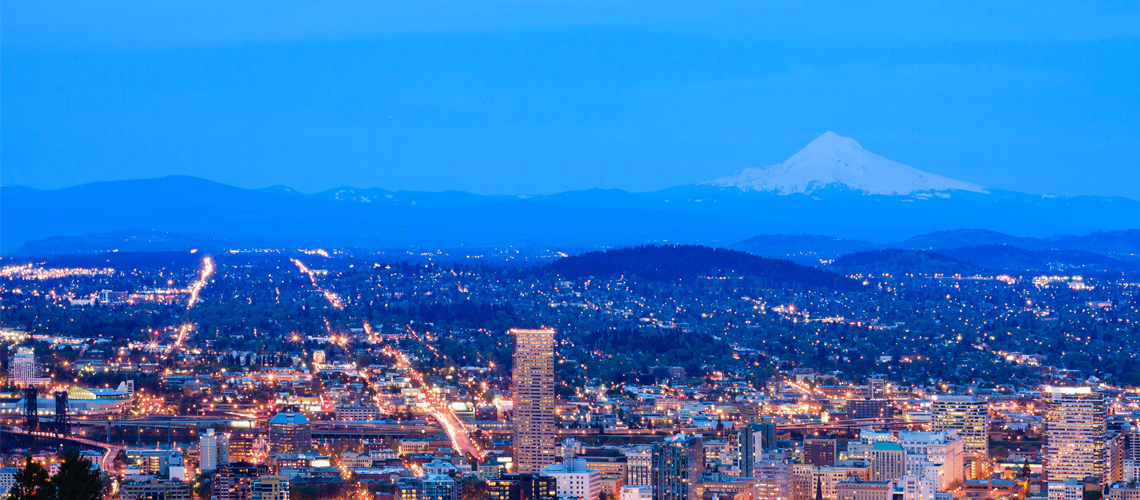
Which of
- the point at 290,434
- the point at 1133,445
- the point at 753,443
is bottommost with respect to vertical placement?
the point at 1133,445

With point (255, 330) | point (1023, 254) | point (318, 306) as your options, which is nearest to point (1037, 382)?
point (255, 330)

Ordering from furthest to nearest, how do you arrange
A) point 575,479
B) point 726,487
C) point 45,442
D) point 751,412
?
1. point 751,412
2. point 45,442
3. point 726,487
4. point 575,479

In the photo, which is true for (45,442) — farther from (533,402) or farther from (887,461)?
(887,461)

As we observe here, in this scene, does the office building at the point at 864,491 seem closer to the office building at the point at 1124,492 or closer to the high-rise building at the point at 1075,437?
the high-rise building at the point at 1075,437

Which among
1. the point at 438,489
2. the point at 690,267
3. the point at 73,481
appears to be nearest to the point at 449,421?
the point at 438,489

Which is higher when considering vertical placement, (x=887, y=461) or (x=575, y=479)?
(x=887, y=461)

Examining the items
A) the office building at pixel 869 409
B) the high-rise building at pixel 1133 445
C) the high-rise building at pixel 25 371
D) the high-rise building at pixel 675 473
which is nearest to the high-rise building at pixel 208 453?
the high-rise building at pixel 675 473

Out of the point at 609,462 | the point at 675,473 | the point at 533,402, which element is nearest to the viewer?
the point at 675,473
